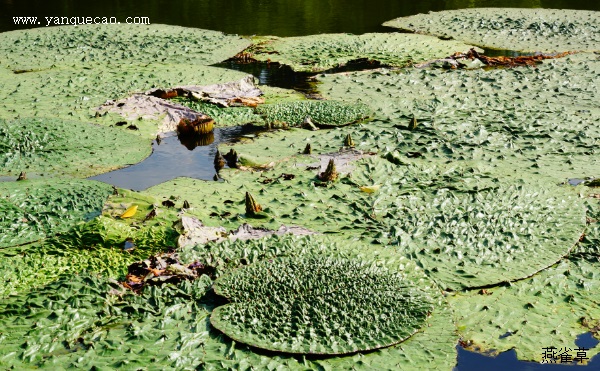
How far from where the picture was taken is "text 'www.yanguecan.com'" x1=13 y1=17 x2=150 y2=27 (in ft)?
36.1

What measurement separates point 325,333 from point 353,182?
5.67 feet

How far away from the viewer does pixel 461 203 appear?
13.9 ft

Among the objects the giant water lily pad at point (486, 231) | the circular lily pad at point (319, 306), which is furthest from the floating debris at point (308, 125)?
the circular lily pad at point (319, 306)

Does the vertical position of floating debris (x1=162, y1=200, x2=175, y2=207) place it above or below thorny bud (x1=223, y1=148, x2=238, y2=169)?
below

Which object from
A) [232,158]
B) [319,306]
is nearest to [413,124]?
[232,158]

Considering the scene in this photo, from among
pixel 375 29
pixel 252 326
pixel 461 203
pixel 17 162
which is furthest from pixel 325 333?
pixel 375 29

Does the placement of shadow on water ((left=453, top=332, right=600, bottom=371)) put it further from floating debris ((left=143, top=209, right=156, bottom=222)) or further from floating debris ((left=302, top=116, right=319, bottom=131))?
floating debris ((left=302, top=116, right=319, bottom=131))

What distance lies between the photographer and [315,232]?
3977mm

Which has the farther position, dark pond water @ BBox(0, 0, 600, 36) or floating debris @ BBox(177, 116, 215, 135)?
dark pond water @ BBox(0, 0, 600, 36)

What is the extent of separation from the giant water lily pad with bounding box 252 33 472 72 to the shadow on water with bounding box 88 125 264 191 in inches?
101

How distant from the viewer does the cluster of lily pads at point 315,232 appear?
3027 millimetres

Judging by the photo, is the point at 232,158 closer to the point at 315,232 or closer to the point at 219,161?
the point at 219,161

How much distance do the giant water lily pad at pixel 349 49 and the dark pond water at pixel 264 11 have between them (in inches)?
45.3

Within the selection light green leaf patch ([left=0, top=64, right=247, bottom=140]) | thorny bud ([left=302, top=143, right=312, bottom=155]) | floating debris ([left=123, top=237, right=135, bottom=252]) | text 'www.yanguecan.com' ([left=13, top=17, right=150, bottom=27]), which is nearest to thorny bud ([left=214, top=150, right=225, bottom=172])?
thorny bud ([left=302, top=143, right=312, bottom=155])
